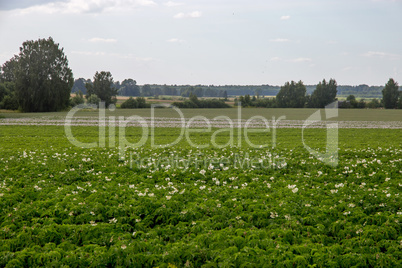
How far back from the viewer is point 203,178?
43.1ft

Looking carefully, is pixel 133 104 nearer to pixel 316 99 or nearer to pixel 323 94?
pixel 316 99

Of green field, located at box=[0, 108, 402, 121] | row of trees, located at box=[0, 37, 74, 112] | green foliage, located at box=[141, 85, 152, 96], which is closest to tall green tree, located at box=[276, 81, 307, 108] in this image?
green field, located at box=[0, 108, 402, 121]

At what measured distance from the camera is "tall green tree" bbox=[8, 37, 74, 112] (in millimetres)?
77188

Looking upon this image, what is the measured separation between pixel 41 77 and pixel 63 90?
5.58 metres

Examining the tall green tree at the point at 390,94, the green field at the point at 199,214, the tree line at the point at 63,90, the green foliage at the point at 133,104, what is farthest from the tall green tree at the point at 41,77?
the tall green tree at the point at 390,94

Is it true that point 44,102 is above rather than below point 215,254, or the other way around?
above

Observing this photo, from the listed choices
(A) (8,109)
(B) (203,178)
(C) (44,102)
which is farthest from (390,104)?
(B) (203,178)

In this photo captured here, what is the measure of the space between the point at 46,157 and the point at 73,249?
10.6m

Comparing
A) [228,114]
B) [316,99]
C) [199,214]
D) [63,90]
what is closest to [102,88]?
[63,90]

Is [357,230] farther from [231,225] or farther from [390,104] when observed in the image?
[390,104]

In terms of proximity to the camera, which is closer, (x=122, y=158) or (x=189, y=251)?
(x=189, y=251)

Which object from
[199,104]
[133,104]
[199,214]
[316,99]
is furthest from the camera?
[316,99]

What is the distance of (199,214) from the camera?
9023 millimetres

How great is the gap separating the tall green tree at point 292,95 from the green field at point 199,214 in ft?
387
